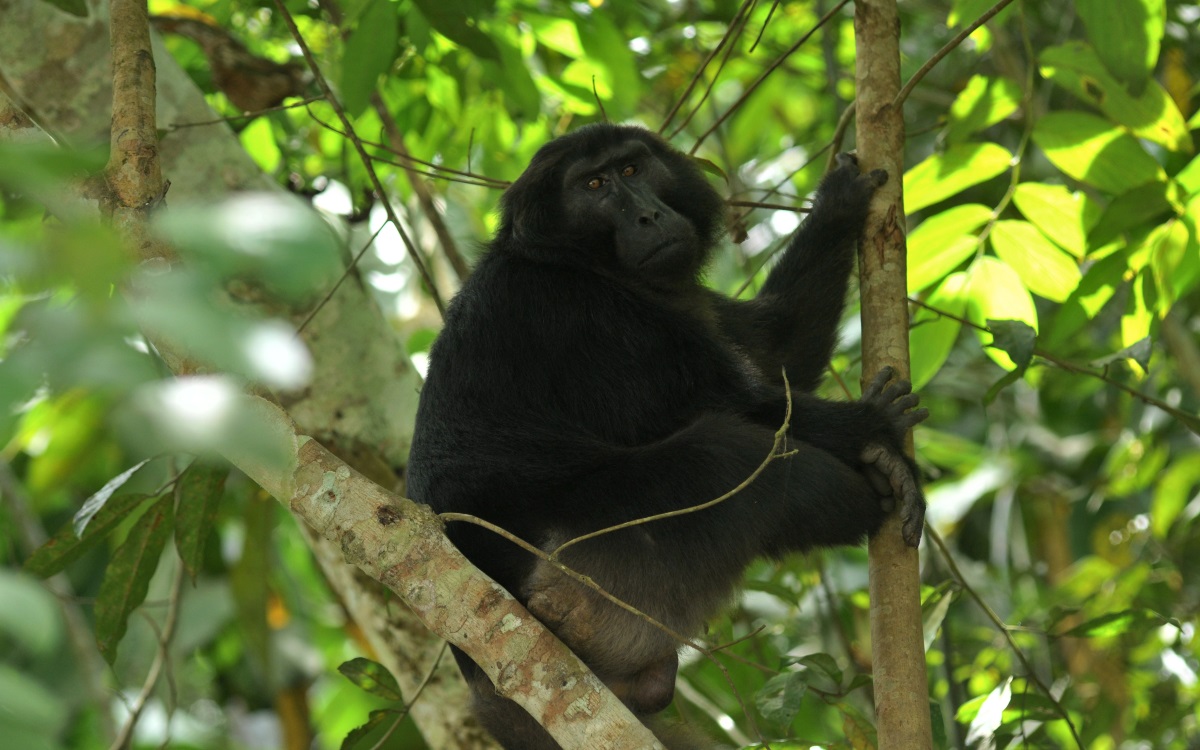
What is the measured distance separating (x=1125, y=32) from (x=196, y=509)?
3110 millimetres

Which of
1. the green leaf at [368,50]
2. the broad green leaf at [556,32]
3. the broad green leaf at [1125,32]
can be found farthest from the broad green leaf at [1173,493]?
the green leaf at [368,50]

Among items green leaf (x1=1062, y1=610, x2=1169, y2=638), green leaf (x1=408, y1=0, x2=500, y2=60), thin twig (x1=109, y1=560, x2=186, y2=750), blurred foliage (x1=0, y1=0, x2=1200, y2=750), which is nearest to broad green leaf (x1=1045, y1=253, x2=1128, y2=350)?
blurred foliage (x1=0, y1=0, x2=1200, y2=750)

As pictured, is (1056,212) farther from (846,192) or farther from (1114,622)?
(1114,622)

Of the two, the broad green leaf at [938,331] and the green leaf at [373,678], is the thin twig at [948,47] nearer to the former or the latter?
the broad green leaf at [938,331]

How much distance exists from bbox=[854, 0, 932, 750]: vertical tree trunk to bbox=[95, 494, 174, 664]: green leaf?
217cm

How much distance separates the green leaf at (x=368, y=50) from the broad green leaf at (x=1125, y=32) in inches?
83.5

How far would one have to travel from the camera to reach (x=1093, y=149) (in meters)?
3.60

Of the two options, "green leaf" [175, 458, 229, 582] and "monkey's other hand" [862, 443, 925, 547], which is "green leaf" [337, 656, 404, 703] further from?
"monkey's other hand" [862, 443, 925, 547]

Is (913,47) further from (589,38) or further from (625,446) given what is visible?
(625,446)

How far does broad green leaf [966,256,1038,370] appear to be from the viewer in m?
3.67

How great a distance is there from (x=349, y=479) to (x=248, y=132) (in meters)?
3.67

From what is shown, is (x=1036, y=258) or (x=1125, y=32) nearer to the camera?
(x=1125, y=32)

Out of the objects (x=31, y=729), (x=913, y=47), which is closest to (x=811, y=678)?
(x=31, y=729)

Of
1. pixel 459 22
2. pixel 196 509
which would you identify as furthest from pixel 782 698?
pixel 459 22
